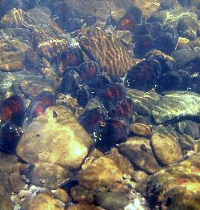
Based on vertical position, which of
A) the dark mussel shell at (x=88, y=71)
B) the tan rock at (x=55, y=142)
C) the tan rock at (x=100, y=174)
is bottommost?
the tan rock at (x=100, y=174)

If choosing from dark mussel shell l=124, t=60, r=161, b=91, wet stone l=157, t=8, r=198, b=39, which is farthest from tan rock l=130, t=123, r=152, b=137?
wet stone l=157, t=8, r=198, b=39

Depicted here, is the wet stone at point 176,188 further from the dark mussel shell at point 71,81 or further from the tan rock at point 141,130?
the dark mussel shell at point 71,81

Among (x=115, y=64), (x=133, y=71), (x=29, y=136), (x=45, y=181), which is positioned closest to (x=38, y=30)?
(x=115, y=64)

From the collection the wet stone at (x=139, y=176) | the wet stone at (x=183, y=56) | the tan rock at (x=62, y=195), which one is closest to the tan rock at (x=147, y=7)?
the wet stone at (x=183, y=56)

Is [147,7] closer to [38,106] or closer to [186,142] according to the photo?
[186,142]

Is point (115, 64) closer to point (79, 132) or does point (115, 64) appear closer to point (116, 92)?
point (116, 92)

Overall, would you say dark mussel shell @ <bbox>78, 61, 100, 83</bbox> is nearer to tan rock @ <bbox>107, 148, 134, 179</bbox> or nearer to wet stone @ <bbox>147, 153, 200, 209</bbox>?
tan rock @ <bbox>107, 148, 134, 179</bbox>
